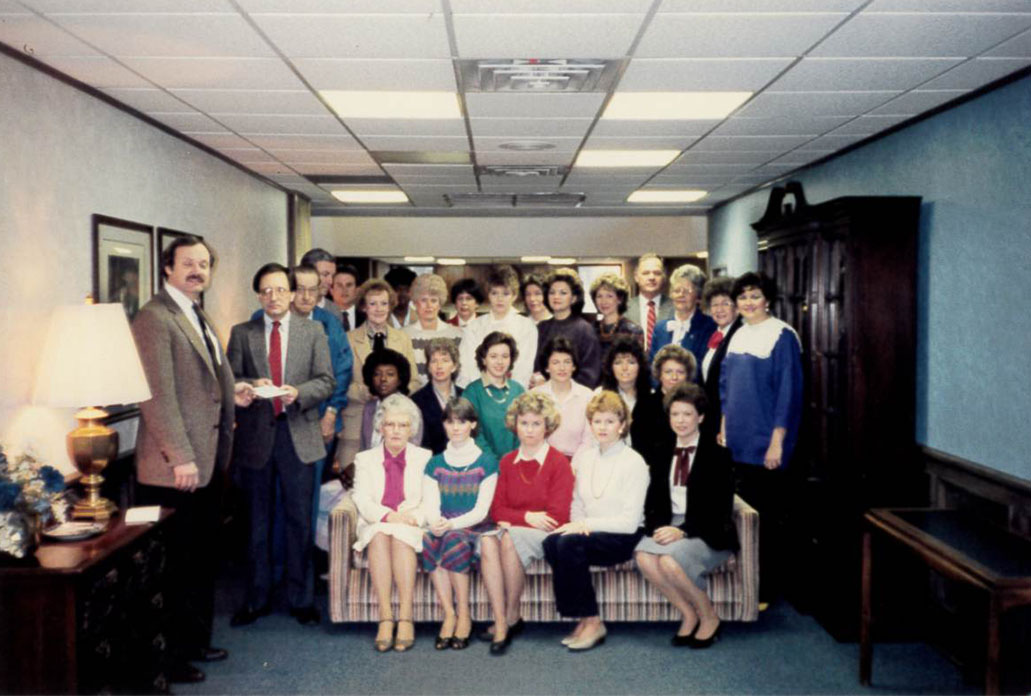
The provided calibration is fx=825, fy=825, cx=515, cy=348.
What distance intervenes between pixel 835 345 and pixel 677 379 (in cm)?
91

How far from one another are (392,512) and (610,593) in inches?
42.6

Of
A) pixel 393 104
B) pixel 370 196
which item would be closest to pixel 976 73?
pixel 393 104

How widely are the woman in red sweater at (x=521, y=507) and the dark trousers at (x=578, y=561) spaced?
9 cm

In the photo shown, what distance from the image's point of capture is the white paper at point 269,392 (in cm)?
377

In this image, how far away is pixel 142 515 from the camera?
3020mm

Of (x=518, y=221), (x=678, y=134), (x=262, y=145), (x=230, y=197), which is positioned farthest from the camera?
(x=518, y=221)

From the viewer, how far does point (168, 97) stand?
13.1ft

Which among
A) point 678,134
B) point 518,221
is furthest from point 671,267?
point 678,134

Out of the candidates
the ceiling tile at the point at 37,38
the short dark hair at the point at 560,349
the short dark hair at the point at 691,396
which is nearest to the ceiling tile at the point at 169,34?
the ceiling tile at the point at 37,38

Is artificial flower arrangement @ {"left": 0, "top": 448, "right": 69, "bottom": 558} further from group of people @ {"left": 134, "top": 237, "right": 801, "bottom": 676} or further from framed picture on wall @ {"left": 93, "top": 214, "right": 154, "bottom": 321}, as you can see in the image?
framed picture on wall @ {"left": 93, "top": 214, "right": 154, "bottom": 321}

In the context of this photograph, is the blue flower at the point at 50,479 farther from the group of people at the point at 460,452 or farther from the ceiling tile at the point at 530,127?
the ceiling tile at the point at 530,127

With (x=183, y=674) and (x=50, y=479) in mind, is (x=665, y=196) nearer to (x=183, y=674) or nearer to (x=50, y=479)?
(x=183, y=674)

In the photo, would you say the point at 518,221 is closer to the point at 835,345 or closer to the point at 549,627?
the point at 835,345

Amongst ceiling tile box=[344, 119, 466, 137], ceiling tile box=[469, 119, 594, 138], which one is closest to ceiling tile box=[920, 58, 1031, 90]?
ceiling tile box=[469, 119, 594, 138]
